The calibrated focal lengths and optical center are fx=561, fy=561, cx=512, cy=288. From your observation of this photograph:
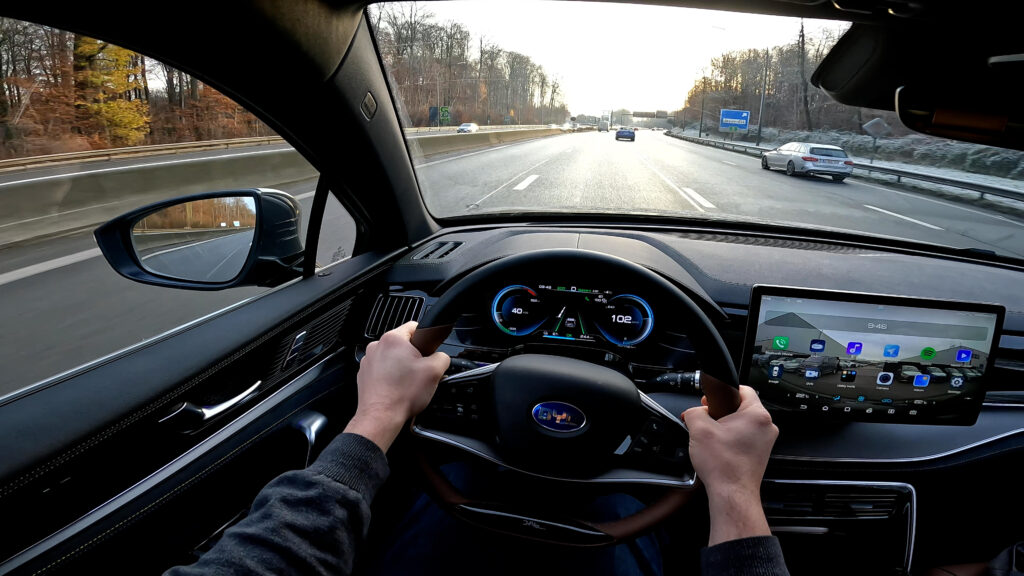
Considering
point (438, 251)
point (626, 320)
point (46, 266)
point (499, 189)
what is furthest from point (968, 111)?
point (46, 266)

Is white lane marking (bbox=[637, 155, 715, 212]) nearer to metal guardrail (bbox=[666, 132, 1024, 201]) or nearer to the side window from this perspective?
metal guardrail (bbox=[666, 132, 1024, 201])

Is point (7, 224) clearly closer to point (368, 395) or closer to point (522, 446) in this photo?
point (368, 395)

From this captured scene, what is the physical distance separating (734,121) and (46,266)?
342cm

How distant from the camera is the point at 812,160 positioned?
3.23 meters

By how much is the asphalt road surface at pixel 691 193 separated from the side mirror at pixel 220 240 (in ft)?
3.32

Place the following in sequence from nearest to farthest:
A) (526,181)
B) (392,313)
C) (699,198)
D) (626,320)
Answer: (626,320) → (392,313) → (699,198) → (526,181)

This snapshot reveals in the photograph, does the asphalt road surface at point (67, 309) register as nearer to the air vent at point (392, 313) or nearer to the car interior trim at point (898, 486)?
the air vent at point (392, 313)

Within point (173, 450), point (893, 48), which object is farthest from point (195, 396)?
point (893, 48)

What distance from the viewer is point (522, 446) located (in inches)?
73.7

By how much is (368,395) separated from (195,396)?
769 millimetres

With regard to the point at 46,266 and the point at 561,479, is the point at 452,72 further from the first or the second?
the point at 561,479

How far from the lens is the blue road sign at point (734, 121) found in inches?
131

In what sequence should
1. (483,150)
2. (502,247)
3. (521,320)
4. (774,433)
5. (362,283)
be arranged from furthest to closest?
1. (483,150)
2. (502,247)
3. (362,283)
4. (521,320)
5. (774,433)

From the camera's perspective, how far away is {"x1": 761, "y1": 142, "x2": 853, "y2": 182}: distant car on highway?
10.1ft
